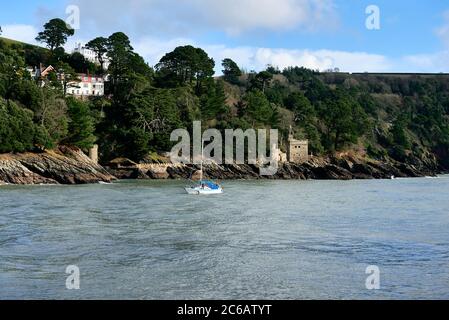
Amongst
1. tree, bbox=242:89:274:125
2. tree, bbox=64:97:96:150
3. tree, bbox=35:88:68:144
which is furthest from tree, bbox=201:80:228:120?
tree, bbox=35:88:68:144

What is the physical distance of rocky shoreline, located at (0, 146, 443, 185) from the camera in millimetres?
65562

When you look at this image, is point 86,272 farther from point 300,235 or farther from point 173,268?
point 300,235

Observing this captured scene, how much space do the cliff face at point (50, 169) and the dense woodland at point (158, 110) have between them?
4.86 ft

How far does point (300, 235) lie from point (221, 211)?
37.7ft

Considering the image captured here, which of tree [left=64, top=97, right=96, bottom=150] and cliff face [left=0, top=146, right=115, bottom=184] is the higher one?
tree [left=64, top=97, right=96, bottom=150]

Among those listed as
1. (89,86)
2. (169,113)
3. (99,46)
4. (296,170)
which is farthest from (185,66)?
(296,170)

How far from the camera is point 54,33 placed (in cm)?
11400

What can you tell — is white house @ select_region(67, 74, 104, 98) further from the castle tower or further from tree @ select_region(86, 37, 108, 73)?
the castle tower

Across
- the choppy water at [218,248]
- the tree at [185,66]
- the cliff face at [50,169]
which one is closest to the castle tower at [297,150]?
the tree at [185,66]

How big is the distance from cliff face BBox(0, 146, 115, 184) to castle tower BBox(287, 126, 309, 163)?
3718cm

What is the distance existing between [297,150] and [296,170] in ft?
26.3

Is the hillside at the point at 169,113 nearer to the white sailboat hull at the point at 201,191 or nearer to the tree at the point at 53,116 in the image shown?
the tree at the point at 53,116

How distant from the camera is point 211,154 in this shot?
9056 cm
